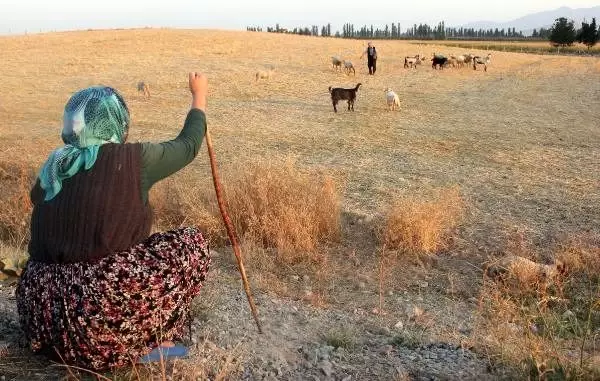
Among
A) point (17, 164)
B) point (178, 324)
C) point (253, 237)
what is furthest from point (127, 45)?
point (178, 324)

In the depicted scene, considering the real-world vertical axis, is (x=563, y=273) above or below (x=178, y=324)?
below

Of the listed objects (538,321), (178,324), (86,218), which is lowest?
(538,321)

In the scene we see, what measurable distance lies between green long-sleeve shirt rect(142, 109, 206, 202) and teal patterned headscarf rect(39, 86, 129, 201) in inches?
7.9

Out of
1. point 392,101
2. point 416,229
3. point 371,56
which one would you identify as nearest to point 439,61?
point 371,56

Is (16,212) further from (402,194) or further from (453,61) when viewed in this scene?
(453,61)

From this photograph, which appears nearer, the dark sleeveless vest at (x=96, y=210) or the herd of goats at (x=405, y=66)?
the dark sleeveless vest at (x=96, y=210)

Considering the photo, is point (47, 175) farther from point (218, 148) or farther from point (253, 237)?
point (218, 148)

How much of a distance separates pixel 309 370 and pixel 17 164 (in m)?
6.18

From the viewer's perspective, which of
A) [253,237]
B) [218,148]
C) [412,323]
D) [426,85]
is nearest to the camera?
[412,323]

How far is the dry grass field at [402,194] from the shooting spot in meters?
4.94

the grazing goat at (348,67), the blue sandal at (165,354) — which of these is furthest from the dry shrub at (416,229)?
the grazing goat at (348,67)

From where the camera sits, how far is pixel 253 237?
20.0 ft

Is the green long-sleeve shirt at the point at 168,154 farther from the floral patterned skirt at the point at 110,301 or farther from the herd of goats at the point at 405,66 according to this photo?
the herd of goats at the point at 405,66

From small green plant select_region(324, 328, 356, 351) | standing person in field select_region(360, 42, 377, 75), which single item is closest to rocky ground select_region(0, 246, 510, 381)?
small green plant select_region(324, 328, 356, 351)
